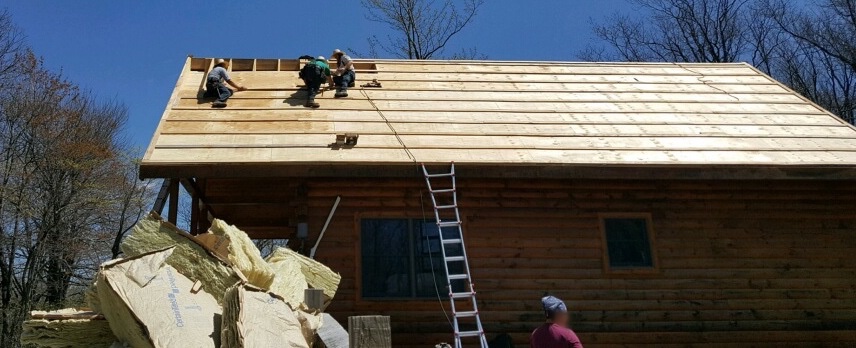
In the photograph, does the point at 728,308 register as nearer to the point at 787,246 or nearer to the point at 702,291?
the point at 702,291

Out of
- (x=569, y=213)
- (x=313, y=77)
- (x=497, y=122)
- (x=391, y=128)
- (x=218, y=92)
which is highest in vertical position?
(x=313, y=77)

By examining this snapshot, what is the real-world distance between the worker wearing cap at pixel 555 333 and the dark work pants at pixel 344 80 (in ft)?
19.6

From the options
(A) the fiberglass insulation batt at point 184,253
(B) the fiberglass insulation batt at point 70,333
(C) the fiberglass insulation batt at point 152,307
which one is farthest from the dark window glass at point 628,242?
(B) the fiberglass insulation batt at point 70,333

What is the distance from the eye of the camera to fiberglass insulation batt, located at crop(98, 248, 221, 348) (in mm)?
4316

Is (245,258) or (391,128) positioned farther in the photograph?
(391,128)

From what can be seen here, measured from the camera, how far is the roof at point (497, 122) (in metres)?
7.28

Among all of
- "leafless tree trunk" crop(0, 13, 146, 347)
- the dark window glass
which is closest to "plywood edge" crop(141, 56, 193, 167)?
the dark window glass

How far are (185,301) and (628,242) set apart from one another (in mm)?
5426

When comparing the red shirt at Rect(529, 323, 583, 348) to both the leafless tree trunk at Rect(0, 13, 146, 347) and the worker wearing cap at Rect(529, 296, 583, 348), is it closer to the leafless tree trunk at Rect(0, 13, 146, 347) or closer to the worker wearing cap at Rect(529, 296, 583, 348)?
the worker wearing cap at Rect(529, 296, 583, 348)

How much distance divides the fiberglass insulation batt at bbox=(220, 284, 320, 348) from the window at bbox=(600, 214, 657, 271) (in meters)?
4.36

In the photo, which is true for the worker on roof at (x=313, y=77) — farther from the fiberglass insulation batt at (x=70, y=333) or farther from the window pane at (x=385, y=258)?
the fiberglass insulation batt at (x=70, y=333)

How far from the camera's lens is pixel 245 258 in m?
5.59

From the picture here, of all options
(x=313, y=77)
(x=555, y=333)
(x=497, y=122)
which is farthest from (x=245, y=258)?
(x=497, y=122)

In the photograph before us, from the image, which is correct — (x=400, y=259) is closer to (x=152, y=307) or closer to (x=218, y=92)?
(x=152, y=307)
